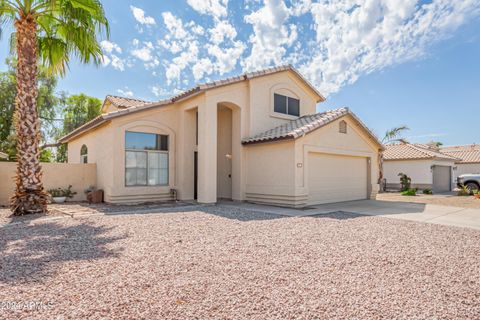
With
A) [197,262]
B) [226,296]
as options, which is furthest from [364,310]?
[197,262]

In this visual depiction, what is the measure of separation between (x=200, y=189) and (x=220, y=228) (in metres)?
5.33

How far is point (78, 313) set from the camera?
298 centimetres

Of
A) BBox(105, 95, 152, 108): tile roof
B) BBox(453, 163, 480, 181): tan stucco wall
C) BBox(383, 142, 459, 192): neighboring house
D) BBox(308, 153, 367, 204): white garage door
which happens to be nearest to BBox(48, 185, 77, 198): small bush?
BBox(105, 95, 152, 108): tile roof

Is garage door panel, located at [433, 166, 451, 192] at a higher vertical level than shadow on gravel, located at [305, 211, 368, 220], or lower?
higher

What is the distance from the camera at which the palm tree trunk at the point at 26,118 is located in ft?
30.5

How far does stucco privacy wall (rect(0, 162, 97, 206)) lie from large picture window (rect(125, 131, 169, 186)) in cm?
271

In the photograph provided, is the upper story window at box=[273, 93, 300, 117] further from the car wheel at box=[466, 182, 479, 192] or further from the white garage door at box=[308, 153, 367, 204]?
the car wheel at box=[466, 182, 479, 192]

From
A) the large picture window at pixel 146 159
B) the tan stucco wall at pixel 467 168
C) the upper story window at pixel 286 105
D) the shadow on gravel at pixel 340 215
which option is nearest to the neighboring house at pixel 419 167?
the tan stucco wall at pixel 467 168

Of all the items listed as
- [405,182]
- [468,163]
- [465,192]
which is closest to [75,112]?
[405,182]

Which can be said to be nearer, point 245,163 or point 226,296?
point 226,296

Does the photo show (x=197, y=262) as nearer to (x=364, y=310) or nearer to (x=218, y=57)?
(x=364, y=310)

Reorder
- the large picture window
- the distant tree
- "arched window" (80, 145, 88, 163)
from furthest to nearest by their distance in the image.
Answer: the distant tree < "arched window" (80, 145, 88, 163) < the large picture window

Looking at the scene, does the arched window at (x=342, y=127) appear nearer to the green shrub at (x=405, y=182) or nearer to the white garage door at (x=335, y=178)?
the white garage door at (x=335, y=178)

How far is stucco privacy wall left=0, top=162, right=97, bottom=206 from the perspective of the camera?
12.4m
